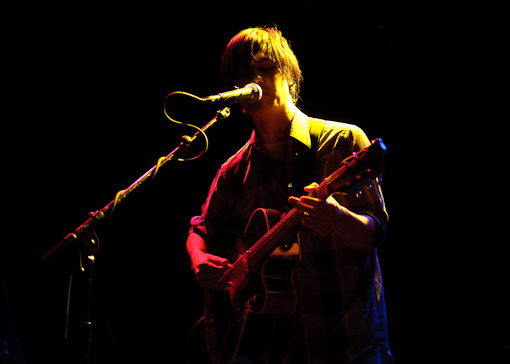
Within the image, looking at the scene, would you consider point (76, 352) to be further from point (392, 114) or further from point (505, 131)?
point (505, 131)

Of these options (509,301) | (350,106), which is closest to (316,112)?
(350,106)

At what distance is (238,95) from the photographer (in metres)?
1.92

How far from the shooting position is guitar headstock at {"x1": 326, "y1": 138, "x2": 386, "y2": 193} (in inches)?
66.3

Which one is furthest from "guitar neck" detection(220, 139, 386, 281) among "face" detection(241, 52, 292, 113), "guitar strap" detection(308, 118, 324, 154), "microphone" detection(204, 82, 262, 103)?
"face" detection(241, 52, 292, 113)

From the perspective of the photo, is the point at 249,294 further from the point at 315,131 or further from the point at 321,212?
the point at 315,131

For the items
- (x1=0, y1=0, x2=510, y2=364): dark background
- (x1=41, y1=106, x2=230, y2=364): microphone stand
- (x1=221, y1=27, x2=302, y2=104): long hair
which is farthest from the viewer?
(x1=0, y1=0, x2=510, y2=364): dark background

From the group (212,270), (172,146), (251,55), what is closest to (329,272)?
(212,270)

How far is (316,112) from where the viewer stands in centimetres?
393

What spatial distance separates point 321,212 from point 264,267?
17.2 inches

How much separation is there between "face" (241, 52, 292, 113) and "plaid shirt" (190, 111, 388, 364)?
0.53 feet

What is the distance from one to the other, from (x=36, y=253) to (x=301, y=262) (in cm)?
250

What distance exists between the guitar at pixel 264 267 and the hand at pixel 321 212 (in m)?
0.10

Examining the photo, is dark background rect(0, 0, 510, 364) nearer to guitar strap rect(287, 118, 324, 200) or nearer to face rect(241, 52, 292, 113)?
face rect(241, 52, 292, 113)

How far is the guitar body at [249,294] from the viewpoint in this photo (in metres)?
1.92
